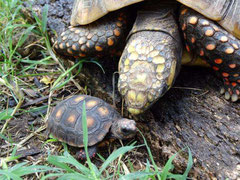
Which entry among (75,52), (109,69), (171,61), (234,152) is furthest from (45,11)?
(234,152)

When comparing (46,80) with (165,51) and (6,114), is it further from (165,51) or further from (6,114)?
(165,51)

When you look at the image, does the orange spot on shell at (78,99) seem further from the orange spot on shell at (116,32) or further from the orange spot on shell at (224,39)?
the orange spot on shell at (224,39)

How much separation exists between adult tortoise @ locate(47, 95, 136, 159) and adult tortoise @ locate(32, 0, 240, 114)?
0.32m

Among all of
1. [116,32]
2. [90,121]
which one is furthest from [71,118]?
[116,32]

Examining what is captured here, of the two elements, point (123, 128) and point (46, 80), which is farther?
point (46, 80)

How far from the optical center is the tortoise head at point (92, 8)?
227 centimetres

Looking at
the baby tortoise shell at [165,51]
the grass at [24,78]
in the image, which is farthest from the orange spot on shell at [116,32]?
the grass at [24,78]

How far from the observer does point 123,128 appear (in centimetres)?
213

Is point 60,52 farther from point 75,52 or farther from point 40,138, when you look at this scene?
point 40,138

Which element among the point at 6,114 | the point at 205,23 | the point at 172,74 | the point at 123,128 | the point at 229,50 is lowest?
the point at 6,114

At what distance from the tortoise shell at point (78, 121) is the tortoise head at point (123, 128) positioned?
51 mm

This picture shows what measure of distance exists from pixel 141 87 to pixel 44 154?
1033 millimetres

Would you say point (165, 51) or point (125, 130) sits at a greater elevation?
point (165, 51)

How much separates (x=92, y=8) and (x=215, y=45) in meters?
1.06
